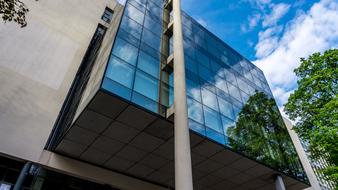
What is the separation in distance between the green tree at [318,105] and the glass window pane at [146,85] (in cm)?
1030

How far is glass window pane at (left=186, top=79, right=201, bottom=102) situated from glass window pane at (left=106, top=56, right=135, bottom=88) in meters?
3.85

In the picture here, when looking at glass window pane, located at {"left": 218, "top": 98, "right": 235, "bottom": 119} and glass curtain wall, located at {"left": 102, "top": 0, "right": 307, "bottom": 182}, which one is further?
glass window pane, located at {"left": 218, "top": 98, "right": 235, "bottom": 119}

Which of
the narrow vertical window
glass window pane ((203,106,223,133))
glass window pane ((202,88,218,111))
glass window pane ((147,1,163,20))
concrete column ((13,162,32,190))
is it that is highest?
the narrow vertical window

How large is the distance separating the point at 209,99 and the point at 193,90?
1.44 m

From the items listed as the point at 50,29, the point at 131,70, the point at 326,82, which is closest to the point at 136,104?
the point at 131,70

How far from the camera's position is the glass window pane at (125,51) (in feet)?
40.3

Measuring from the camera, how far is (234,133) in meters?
15.0

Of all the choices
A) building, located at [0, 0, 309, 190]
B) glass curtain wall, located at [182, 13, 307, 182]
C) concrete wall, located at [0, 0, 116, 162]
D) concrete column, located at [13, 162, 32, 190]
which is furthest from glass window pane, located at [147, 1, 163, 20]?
concrete column, located at [13, 162, 32, 190]

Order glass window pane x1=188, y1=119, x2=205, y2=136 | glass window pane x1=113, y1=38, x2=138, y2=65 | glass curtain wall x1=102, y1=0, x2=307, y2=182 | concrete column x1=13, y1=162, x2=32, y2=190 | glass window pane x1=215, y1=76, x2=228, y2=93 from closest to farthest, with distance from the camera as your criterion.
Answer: concrete column x1=13, y1=162, x2=32, y2=190
glass curtain wall x1=102, y1=0, x2=307, y2=182
glass window pane x1=113, y1=38, x2=138, y2=65
glass window pane x1=188, y1=119, x2=205, y2=136
glass window pane x1=215, y1=76, x2=228, y2=93

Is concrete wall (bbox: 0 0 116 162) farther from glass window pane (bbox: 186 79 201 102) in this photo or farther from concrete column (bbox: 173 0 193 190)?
glass window pane (bbox: 186 79 201 102)

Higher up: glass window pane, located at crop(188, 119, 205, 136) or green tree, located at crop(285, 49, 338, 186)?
green tree, located at crop(285, 49, 338, 186)

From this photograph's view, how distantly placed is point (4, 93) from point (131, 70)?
7.56 m

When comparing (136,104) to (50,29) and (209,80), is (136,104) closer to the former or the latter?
(209,80)

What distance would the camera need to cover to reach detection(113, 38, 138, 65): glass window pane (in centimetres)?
1229
